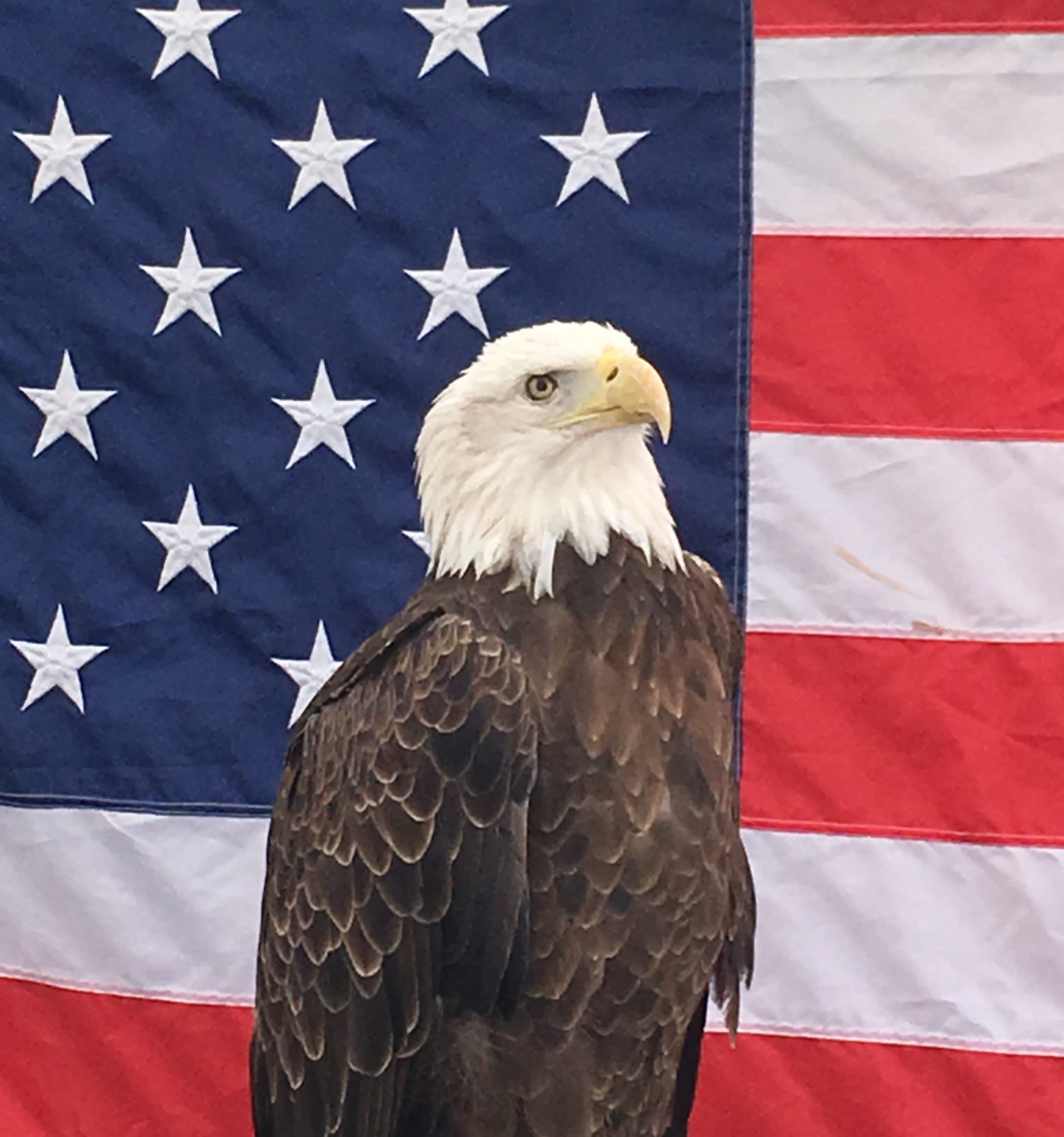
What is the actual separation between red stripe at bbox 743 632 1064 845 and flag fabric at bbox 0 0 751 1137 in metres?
0.16

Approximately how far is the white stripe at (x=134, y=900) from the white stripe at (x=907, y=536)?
70 centimetres

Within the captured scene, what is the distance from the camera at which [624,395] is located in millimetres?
890

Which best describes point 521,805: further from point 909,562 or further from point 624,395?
point 909,562

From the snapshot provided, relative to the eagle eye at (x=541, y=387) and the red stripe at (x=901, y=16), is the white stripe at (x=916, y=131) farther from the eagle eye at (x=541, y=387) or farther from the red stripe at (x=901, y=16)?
the eagle eye at (x=541, y=387)

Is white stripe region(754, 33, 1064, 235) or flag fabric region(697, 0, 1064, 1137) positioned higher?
white stripe region(754, 33, 1064, 235)

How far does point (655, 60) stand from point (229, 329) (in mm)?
574

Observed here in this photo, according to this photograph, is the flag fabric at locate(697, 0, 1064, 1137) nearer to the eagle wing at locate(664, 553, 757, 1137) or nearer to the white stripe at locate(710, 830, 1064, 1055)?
the white stripe at locate(710, 830, 1064, 1055)

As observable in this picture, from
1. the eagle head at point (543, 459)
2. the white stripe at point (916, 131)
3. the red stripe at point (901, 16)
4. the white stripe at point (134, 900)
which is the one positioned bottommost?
the white stripe at point (134, 900)

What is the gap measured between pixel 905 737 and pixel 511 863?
0.69 meters

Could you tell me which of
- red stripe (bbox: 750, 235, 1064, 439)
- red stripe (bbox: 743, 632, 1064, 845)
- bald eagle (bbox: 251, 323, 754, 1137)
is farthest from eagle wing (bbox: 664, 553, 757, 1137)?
red stripe (bbox: 750, 235, 1064, 439)

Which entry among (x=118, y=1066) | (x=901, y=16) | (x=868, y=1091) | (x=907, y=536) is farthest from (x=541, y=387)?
(x=118, y=1066)

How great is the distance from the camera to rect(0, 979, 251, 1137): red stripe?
1507 millimetres

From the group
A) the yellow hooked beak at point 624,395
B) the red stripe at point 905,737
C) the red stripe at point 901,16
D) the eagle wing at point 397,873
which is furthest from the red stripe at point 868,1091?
the red stripe at point 901,16

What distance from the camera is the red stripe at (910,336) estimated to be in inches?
53.0
